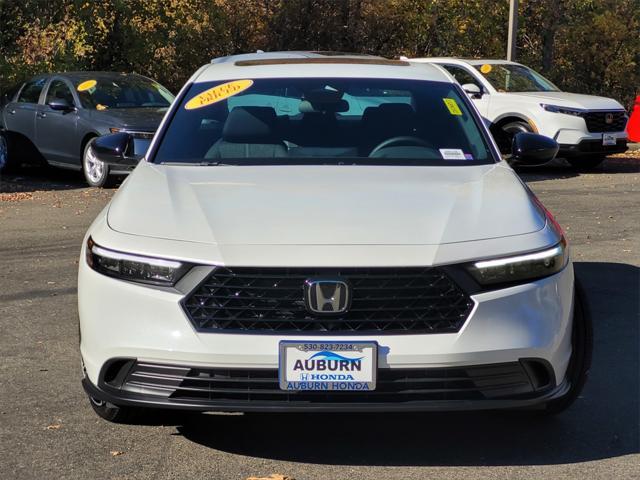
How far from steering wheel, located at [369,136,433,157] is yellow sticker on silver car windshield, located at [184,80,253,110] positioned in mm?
867

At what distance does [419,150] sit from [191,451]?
6.37ft

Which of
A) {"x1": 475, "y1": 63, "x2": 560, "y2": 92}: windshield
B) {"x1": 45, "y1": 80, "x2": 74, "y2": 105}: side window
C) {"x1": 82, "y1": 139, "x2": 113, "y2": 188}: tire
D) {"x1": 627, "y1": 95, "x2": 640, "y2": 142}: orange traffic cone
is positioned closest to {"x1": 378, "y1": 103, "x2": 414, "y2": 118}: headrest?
{"x1": 82, "y1": 139, "x2": 113, "y2": 188}: tire

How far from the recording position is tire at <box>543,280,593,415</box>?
4570 millimetres

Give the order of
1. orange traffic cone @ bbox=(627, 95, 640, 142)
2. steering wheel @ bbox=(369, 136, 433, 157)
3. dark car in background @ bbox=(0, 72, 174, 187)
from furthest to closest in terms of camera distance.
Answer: orange traffic cone @ bbox=(627, 95, 640, 142)
dark car in background @ bbox=(0, 72, 174, 187)
steering wheel @ bbox=(369, 136, 433, 157)

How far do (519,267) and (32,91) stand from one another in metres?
12.9

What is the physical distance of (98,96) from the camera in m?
15.1

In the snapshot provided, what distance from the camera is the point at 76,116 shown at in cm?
1484

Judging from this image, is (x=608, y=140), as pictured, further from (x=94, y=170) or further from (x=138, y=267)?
(x=138, y=267)

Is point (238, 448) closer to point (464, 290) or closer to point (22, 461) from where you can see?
point (22, 461)

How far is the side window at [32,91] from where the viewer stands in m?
15.9

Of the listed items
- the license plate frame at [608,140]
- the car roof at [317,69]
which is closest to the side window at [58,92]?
the license plate frame at [608,140]

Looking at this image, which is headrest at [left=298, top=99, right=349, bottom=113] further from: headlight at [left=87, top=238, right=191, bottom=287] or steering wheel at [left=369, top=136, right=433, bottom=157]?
headlight at [left=87, top=238, right=191, bottom=287]

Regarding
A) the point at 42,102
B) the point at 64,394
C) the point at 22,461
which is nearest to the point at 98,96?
the point at 42,102

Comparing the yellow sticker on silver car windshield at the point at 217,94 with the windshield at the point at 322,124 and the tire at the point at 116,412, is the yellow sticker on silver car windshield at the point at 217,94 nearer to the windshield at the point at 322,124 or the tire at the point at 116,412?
the windshield at the point at 322,124
